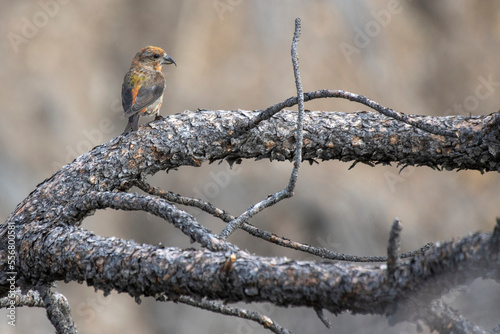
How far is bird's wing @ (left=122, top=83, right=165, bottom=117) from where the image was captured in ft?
12.5

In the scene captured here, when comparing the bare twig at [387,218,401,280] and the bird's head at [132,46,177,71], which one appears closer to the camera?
the bare twig at [387,218,401,280]

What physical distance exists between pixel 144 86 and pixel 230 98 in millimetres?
5438

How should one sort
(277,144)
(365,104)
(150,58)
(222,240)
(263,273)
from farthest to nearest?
(150,58)
(277,144)
(365,104)
(222,240)
(263,273)

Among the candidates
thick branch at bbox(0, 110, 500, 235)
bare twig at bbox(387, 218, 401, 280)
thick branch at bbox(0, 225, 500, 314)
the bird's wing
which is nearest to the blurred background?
the bird's wing

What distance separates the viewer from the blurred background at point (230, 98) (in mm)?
8852

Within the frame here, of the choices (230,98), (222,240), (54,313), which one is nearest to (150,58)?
(54,313)

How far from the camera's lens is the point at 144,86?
4191 mm

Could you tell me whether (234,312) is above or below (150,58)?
below

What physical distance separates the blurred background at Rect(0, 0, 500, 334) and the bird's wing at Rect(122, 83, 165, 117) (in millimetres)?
4851

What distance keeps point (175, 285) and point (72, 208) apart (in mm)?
781

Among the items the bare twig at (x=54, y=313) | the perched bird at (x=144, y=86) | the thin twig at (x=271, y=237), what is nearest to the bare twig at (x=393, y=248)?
the thin twig at (x=271, y=237)

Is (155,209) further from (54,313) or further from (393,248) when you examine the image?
(393,248)

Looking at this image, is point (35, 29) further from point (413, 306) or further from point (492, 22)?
point (413, 306)

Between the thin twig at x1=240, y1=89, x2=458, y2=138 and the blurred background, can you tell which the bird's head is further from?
the blurred background
